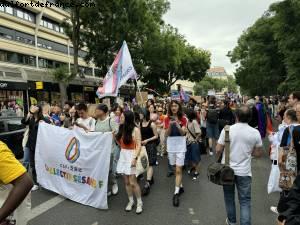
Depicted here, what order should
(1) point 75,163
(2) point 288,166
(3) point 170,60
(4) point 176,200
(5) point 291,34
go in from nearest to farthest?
1. (2) point 288,166
2. (4) point 176,200
3. (1) point 75,163
4. (5) point 291,34
5. (3) point 170,60

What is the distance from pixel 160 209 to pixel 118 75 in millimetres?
4726

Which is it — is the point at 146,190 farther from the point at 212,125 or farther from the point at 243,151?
the point at 212,125

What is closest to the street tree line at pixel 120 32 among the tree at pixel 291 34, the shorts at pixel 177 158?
the tree at pixel 291 34

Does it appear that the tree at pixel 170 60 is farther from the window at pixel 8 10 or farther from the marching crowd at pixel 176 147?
the marching crowd at pixel 176 147

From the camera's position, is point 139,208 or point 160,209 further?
point 160,209

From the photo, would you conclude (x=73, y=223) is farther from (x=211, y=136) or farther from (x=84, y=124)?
(x=211, y=136)

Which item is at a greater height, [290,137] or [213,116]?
[290,137]

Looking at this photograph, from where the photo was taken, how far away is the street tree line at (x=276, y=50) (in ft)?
61.8

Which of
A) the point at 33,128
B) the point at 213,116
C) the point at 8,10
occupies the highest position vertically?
the point at 8,10

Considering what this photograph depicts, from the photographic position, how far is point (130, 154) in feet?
18.4

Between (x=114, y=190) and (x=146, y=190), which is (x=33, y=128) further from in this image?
(x=146, y=190)

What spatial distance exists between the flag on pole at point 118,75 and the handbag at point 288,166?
218 inches

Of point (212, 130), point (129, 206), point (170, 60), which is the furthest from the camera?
point (170, 60)

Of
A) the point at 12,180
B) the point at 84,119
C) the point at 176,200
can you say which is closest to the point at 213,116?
the point at 84,119
